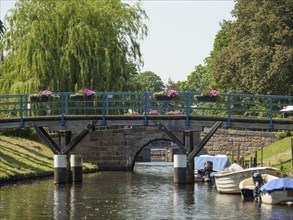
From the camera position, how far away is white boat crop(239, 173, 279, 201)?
38.6 meters

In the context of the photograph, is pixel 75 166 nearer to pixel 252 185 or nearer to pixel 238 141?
pixel 252 185

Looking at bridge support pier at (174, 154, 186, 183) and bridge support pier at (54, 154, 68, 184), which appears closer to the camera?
bridge support pier at (174, 154, 186, 183)

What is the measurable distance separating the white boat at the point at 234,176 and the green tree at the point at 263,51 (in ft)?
72.8

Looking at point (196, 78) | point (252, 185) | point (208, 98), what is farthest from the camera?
point (196, 78)

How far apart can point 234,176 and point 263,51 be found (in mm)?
25380

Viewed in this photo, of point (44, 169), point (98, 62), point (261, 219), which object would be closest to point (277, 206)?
point (261, 219)

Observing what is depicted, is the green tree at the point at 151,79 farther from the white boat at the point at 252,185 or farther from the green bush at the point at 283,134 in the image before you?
the white boat at the point at 252,185

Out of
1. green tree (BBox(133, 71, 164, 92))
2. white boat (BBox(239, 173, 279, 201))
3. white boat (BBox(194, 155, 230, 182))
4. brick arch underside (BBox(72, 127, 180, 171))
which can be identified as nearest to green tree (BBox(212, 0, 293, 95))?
brick arch underside (BBox(72, 127, 180, 171))

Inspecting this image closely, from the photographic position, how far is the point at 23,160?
5550 cm

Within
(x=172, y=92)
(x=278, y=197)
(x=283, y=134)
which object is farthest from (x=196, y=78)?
Answer: (x=278, y=197)

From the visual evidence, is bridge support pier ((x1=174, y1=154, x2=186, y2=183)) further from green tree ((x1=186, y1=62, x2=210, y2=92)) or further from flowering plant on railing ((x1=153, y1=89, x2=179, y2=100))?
green tree ((x1=186, y1=62, x2=210, y2=92))

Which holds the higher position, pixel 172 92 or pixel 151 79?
pixel 151 79

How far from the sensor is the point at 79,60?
2445 inches

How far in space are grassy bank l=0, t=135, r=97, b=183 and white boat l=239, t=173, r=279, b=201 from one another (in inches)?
534
